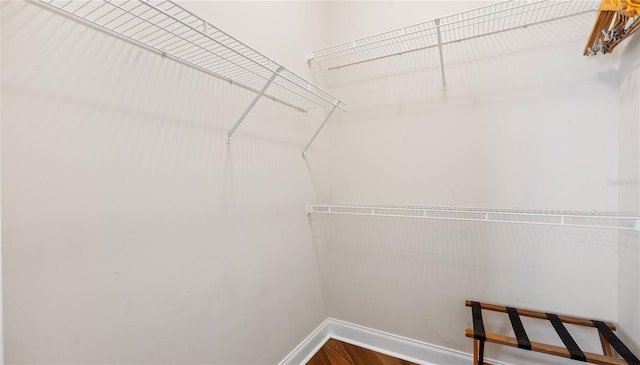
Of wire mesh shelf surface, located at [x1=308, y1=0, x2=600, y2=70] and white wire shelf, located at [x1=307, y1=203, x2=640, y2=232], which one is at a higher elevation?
wire mesh shelf surface, located at [x1=308, y1=0, x2=600, y2=70]

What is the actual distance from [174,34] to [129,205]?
54cm

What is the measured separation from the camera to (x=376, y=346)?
188cm

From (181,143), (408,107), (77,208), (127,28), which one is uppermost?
(127,28)

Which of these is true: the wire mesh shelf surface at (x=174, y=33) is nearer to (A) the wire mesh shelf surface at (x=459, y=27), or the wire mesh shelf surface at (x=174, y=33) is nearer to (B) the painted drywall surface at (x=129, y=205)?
(B) the painted drywall surface at (x=129, y=205)

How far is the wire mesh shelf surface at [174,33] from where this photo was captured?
76cm

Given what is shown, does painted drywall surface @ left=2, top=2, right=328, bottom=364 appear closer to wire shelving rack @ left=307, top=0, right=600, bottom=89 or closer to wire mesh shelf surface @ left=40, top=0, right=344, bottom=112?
wire mesh shelf surface @ left=40, top=0, right=344, bottom=112

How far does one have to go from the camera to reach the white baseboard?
166cm

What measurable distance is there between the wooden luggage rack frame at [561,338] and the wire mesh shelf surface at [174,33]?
145 centimetres

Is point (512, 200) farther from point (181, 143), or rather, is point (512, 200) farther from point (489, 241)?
point (181, 143)

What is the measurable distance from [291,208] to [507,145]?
1253 millimetres

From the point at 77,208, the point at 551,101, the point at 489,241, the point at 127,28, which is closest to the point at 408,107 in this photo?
the point at 551,101

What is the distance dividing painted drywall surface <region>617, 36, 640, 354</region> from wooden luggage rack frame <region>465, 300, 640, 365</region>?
78 millimetres

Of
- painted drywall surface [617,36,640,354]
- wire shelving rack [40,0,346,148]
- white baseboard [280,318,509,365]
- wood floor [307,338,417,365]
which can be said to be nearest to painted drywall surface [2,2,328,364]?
wire shelving rack [40,0,346,148]

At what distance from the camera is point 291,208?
1.65 metres
